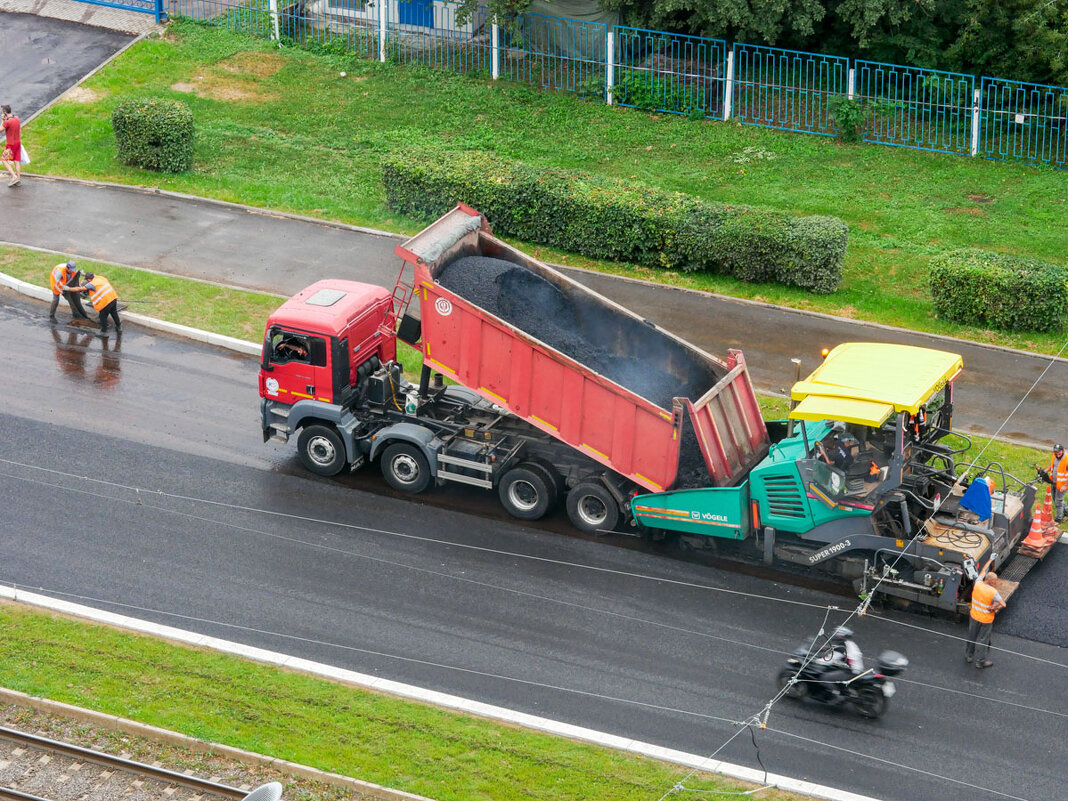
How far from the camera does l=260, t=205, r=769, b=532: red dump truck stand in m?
16.6

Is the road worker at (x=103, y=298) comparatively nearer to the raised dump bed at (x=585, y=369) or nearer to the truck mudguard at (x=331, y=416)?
the truck mudguard at (x=331, y=416)

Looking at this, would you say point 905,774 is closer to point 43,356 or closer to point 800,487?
point 800,487

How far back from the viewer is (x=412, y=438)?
17750 mm

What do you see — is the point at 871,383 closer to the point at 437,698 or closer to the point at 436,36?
the point at 437,698

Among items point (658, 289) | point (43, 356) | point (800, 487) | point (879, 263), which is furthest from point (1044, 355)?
point (43, 356)

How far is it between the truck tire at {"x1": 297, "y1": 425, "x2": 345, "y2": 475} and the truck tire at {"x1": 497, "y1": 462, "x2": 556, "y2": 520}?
7.90ft

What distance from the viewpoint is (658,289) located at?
24688 mm

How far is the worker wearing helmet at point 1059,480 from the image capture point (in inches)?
681

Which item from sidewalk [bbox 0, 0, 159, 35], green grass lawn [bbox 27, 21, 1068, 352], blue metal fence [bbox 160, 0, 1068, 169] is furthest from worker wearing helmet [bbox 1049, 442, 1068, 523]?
sidewalk [bbox 0, 0, 159, 35]

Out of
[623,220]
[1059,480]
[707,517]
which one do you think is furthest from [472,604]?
[623,220]

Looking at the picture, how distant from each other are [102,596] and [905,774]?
9.63m

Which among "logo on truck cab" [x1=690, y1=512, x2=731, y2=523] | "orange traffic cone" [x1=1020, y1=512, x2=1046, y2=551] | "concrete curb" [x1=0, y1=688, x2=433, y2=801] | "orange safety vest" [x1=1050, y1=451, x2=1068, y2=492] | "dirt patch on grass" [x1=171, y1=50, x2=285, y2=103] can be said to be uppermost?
"dirt patch on grass" [x1=171, y1=50, x2=285, y2=103]

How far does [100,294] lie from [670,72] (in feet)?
50.8

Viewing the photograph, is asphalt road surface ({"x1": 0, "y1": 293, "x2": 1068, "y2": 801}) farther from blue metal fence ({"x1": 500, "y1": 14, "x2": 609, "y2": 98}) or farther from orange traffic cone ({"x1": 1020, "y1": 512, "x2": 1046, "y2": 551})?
blue metal fence ({"x1": 500, "y1": 14, "x2": 609, "y2": 98})
